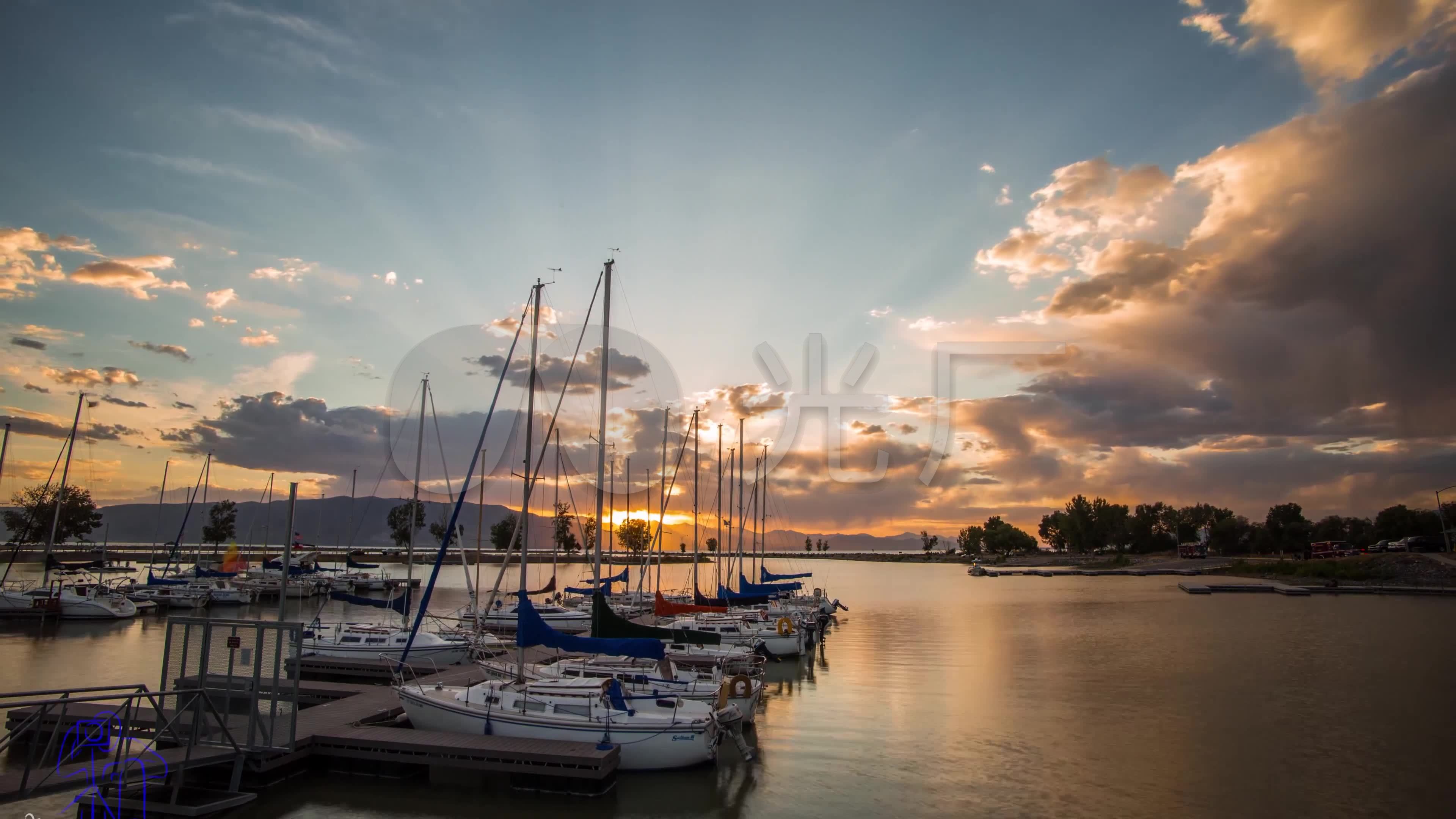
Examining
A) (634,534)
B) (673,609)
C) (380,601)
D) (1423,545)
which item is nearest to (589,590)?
(380,601)

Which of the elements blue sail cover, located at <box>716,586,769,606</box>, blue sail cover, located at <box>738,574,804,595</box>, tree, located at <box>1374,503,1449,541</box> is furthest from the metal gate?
tree, located at <box>1374,503,1449,541</box>

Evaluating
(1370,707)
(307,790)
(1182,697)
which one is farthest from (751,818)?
(1370,707)

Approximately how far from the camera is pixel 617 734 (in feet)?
61.6

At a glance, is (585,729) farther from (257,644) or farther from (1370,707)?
(1370,707)

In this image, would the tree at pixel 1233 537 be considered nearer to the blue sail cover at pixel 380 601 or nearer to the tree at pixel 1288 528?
the tree at pixel 1288 528

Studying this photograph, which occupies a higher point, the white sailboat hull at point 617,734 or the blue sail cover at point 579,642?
the blue sail cover at point 579,642

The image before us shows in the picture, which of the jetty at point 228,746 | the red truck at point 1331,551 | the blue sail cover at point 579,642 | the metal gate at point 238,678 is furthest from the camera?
the red truck at point 1331,551

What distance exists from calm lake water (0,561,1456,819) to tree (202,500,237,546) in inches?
4027

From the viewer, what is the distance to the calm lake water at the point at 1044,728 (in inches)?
679

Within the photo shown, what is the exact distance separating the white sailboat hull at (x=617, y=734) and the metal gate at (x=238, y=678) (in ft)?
12.9

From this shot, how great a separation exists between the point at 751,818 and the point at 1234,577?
11684 cm

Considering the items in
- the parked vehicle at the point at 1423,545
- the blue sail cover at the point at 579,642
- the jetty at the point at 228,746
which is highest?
the parked vehicle at the point at 1423,545

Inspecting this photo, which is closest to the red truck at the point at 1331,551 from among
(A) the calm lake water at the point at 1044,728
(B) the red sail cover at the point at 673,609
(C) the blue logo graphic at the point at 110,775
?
(A) the calm lake water at the point at 1044,728

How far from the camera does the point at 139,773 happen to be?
48.4ft
